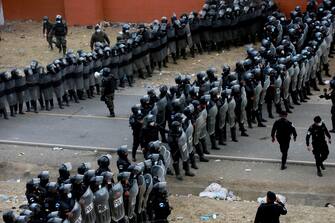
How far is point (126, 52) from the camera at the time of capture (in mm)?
24531

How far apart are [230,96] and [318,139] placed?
2.89m

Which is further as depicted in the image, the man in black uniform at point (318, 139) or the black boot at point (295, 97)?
the black boot at point (295, 97)

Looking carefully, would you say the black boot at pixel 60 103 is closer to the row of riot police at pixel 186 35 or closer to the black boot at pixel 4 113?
the black boot at pixel 4 113

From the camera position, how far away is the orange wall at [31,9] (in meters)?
34.3

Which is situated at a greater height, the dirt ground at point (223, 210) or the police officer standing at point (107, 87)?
the police officer standing at point (107, 87)

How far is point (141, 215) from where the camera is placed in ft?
47.3

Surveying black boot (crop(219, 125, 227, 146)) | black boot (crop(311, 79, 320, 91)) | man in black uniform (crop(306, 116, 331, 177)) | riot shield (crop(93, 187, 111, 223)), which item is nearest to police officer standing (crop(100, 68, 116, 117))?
black boot (crop(219, 125, 227, 146))

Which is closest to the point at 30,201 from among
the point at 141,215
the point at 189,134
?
the point at 141,215

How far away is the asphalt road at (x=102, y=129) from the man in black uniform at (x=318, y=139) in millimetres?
1103

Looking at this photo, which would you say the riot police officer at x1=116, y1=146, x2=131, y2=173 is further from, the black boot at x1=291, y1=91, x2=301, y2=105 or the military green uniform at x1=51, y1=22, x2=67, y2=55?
the military green uniform at x1=51, y1=22, x2=67, y2=55

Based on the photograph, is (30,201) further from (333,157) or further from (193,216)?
(333,157)

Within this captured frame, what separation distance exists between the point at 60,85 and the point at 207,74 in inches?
161

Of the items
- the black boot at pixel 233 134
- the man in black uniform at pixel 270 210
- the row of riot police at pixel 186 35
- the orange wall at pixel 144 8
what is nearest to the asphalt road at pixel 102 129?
the black boot at pixel 233 134

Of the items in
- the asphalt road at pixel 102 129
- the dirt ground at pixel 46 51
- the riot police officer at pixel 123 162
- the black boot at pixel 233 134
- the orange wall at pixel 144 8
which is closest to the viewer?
the riot police officer at pixel 123 162
